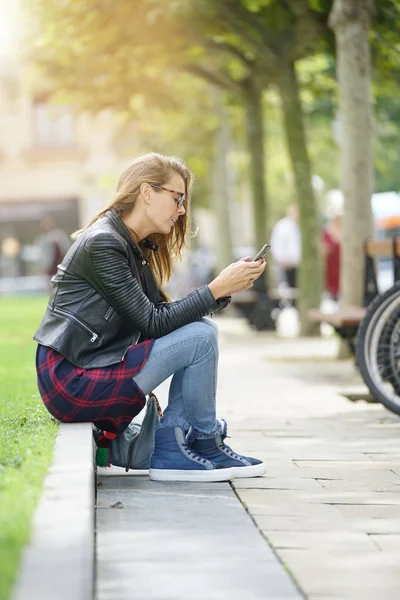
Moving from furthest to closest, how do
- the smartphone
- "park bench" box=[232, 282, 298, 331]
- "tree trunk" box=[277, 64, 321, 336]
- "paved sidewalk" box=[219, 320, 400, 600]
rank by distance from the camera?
1. "park bench" box=[232, 282, 298, 331]
2. "tree trunk" box=[277, 64, 321, 336]
3. the smartphone
4. "paved sidewalk" box=[219, 320, 400, 600]

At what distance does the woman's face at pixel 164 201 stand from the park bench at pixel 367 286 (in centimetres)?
337

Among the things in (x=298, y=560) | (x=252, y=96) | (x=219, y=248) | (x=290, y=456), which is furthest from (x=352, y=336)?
(x=219, y=248)

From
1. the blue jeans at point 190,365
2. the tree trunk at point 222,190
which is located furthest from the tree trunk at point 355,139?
the tree trunk at point 222,190

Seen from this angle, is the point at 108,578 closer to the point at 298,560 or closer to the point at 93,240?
the point at 298,560

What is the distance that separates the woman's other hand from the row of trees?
6.26 meters

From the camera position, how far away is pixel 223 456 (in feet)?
19.6

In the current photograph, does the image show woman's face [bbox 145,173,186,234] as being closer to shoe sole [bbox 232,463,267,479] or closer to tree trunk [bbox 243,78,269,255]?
shoe sole [bbox 232,463,267,479]

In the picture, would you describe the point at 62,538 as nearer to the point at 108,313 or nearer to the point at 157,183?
the point at 108,313

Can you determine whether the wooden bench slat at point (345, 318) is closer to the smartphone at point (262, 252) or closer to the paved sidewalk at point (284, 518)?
the paved sidewalk at point (284, 518)

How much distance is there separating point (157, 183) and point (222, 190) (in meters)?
20.1

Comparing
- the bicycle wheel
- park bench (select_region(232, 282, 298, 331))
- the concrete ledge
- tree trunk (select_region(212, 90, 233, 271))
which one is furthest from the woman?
tree trunk (select_region(212, 90, 233, 271))

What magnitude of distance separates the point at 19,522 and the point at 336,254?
15.6 meters

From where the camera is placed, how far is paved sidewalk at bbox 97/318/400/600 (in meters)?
4.09

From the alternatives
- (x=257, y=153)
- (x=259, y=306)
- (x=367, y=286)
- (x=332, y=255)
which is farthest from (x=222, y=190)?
(x=367, y=286)
